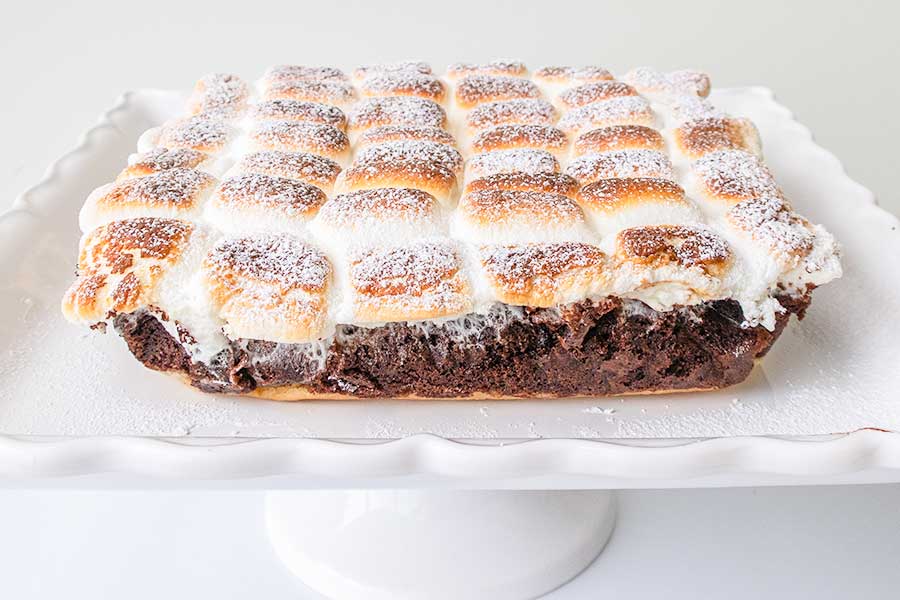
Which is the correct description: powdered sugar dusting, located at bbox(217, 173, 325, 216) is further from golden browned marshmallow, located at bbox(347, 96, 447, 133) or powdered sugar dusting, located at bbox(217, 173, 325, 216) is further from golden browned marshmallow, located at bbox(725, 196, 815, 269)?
golden browned marshmallow, located at bbox(725, 196, 815, 269)

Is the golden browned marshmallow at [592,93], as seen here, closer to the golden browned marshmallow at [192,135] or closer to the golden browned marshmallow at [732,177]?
the golden browned marshmallow at [732,177]

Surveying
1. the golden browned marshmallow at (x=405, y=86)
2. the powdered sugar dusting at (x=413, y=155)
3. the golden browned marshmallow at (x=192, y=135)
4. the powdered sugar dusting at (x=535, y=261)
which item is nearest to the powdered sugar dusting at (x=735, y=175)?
the powdered sugar dusting at (x=535, y=261)

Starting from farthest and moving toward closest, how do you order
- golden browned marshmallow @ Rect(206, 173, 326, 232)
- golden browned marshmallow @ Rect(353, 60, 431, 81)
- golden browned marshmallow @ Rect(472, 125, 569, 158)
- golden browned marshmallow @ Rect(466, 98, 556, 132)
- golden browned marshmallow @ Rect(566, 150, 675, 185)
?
1. golden browned marshmallow @ Rect(353, 60, 431, 81)
2. golden browned marshmallow @ Rect(466, 98, 556, 132)
3. golden browned marshmallow @ Rect(472, 125, 569, 158)
4. golden browned marshmallow @ Rect(566, 150, 675, 185)
5. golden browned marshmallow @ Rect(206, 173, 326, 232)

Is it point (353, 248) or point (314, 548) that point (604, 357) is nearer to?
point (353, 248)

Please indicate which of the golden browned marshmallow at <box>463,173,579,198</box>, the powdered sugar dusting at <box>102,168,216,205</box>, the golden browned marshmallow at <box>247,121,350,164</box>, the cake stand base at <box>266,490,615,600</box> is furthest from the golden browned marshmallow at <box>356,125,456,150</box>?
the cake stand base at <box>266,490,615,600</box>

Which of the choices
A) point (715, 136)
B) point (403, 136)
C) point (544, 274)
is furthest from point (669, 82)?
point (544, 274)

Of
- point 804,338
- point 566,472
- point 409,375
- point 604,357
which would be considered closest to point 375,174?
point 409,375
